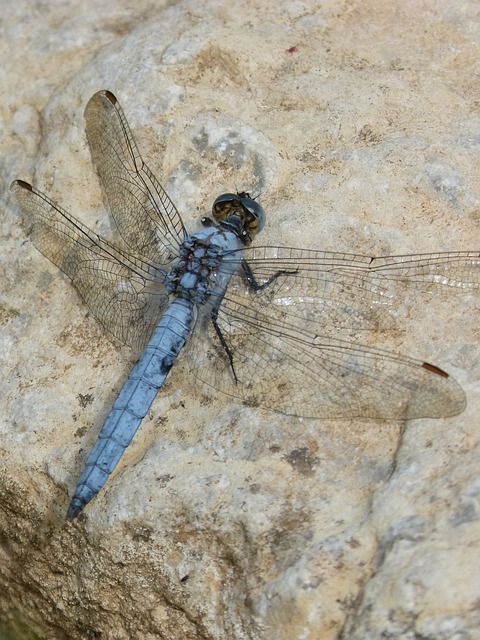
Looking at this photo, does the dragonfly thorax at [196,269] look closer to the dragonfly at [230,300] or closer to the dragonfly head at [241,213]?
the dragonfly at [230,300]

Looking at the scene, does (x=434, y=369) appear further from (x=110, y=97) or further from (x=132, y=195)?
(x=110, y=97)

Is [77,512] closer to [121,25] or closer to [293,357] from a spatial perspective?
[293,357]

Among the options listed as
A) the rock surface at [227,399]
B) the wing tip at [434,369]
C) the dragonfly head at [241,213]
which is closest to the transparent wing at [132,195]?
the rock surface at [227,399]

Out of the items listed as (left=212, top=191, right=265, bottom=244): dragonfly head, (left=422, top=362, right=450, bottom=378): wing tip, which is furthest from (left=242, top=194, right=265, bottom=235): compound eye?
(left=422, top=362, right=450, bottom=378): wing tip

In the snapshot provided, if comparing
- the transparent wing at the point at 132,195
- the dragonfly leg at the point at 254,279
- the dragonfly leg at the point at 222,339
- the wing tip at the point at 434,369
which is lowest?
the wing tip at the point at 434,369

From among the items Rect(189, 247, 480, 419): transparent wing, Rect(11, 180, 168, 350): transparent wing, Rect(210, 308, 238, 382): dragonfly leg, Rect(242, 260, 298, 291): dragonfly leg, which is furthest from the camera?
Rect(11, 180, 168, 350): transparent wing

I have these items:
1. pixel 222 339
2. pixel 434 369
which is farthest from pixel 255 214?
pixel 434 369

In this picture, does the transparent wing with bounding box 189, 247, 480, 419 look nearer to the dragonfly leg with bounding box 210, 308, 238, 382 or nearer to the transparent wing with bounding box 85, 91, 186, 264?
Result: the dragonfly leg with bounding box 210, 308, 238, 382
